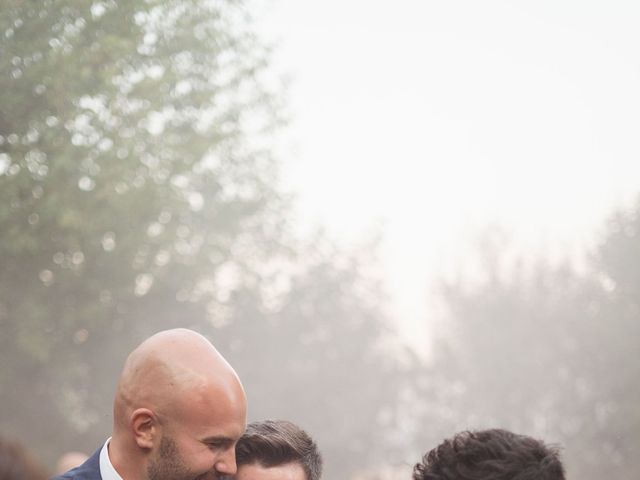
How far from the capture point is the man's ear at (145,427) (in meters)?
2.36

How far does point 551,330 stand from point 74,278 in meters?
16.4

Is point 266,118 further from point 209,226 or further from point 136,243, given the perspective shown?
point 136,243

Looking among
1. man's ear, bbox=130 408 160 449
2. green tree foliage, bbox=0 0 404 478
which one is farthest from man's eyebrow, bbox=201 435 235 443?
green tree foliage, bbox=0 0 404 478

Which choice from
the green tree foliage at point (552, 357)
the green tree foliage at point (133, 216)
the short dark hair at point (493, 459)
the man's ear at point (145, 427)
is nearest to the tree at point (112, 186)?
the green tree foliage at point (133, 216)

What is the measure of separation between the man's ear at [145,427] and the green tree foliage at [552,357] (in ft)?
44.0

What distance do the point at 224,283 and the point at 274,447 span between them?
48.7 ft

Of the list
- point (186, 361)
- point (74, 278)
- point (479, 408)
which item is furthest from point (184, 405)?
point (479, 408)

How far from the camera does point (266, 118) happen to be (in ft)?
53.9

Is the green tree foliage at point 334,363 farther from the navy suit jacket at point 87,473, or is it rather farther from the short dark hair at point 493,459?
the short dark hair at point 493,459

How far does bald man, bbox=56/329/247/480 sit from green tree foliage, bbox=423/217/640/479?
13.3 metres

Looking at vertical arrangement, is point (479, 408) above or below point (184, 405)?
above

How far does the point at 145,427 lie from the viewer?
2.37 m

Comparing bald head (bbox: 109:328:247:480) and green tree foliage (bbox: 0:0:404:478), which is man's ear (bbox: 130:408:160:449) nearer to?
bald head (bbox: 109:328:247:480)

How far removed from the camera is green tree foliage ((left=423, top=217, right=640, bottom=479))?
741 inches
